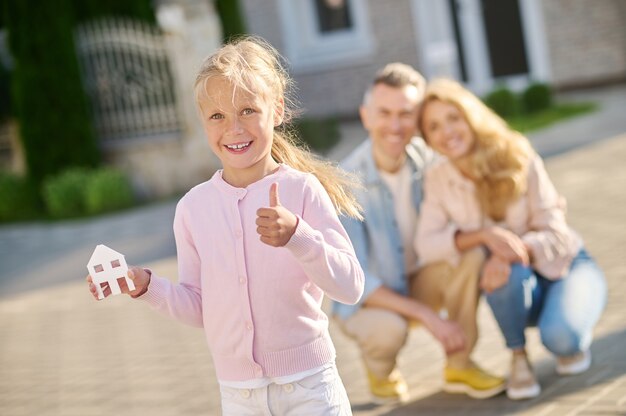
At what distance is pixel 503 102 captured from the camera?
16.9 m

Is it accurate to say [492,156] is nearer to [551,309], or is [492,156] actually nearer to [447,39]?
[551,309]

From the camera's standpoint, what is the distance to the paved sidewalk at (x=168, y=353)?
5309 mm

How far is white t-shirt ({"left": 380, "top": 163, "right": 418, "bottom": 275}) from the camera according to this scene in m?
5.52

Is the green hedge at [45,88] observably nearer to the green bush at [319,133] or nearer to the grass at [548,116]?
the green bush at [319,133]

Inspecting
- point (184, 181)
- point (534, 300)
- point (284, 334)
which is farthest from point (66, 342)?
point (184, 181)

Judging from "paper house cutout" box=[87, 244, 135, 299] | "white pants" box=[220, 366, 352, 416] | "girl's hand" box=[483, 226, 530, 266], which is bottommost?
"girl's hand" box=[483, 226, 530, 266]

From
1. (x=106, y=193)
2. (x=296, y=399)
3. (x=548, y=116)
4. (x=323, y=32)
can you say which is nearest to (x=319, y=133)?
(x=548, y=116)

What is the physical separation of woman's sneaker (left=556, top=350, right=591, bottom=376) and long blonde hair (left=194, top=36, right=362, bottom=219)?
2119 millimetres

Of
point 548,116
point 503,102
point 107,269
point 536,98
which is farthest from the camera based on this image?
point 536,98

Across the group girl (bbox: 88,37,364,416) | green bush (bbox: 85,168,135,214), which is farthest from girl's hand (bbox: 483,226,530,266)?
green bush (bbox: 85,168,135,214)

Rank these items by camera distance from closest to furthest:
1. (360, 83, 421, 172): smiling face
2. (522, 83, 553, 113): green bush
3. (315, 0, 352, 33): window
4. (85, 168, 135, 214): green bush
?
(360, 83, 421, 172): smiling face → (85, 168, 135, 214): green bush → (522, 83, 553, 113): green bush → (315, 0, 352, 33): window

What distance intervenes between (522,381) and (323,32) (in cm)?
1518

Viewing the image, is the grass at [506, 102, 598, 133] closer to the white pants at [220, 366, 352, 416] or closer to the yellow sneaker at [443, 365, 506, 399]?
the yellow sneaker at [443, 365, 506, 399]

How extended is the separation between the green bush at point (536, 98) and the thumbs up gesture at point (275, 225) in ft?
47.8
